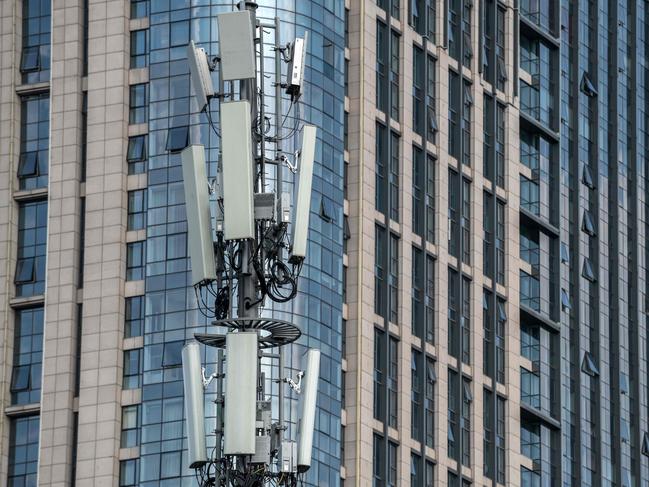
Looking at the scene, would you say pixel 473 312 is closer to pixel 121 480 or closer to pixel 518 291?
pixel 518 291

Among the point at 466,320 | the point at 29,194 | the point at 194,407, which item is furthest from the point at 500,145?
the point at 194,407

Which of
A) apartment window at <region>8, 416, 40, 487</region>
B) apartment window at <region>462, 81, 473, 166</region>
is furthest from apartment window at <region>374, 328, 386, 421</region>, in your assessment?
apartment window at <region>8, 416, 40, 487</region>

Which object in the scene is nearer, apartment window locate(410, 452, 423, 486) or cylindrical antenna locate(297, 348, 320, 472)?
cylindrical antenna locate(297, 348, 320, 472)

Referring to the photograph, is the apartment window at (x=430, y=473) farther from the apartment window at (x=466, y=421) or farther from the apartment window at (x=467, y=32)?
the apartment window at (x=467, y=32)

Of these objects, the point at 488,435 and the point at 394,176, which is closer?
the point at 394,176

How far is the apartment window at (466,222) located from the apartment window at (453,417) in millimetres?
6559

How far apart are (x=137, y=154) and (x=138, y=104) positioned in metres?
2.45

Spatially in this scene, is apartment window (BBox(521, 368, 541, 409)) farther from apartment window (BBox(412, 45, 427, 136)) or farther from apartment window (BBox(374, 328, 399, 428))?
apartment window (BBox(412, 45, 427, 136))

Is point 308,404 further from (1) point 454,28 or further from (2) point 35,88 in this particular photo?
(1) point 454,28

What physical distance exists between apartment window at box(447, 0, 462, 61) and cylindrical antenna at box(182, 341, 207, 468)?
8606cm

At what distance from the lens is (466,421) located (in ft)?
397

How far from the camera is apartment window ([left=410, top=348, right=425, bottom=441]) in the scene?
116m

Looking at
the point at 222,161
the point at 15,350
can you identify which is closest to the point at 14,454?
the point at 15,350

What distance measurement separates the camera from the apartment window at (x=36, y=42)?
376 feet
